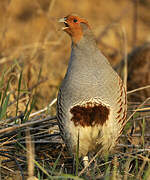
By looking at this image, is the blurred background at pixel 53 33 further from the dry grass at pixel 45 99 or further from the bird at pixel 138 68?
the bird at pixel 138 68

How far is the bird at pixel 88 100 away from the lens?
271 cm

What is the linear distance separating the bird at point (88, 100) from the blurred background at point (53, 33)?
1272 mm

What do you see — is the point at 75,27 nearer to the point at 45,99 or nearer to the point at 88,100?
the point at 88,100

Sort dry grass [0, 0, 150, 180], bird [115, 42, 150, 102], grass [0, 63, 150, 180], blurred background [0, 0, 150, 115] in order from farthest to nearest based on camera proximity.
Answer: bird [115, 42, 150, 102] → blurred background [0, 0, 150, 115] → dry grass [0, 0, 150, 180] → grass [0, 63, 150, 180]

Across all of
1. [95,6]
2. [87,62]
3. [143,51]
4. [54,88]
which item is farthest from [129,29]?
[87,62]

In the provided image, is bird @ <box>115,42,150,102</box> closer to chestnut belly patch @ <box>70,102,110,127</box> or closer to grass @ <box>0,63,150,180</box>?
grass @ <box>0,63,150,180</box>

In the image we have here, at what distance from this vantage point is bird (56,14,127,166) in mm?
2705

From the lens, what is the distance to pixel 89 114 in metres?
2.70

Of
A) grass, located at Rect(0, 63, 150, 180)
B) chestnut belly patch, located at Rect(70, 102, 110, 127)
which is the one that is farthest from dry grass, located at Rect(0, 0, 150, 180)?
chestnut belly patch, located at Rect(70, 102, 110, 127)

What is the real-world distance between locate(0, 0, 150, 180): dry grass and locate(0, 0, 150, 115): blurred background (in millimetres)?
12

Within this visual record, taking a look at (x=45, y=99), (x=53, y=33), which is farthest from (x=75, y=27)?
(x=53, y=33)

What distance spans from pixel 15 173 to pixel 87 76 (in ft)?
2.62

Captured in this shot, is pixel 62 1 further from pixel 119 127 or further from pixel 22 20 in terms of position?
pixel 119 127

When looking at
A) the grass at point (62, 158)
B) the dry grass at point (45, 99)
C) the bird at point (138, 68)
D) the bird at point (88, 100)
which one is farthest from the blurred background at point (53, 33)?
the bird at point (88, 100)
